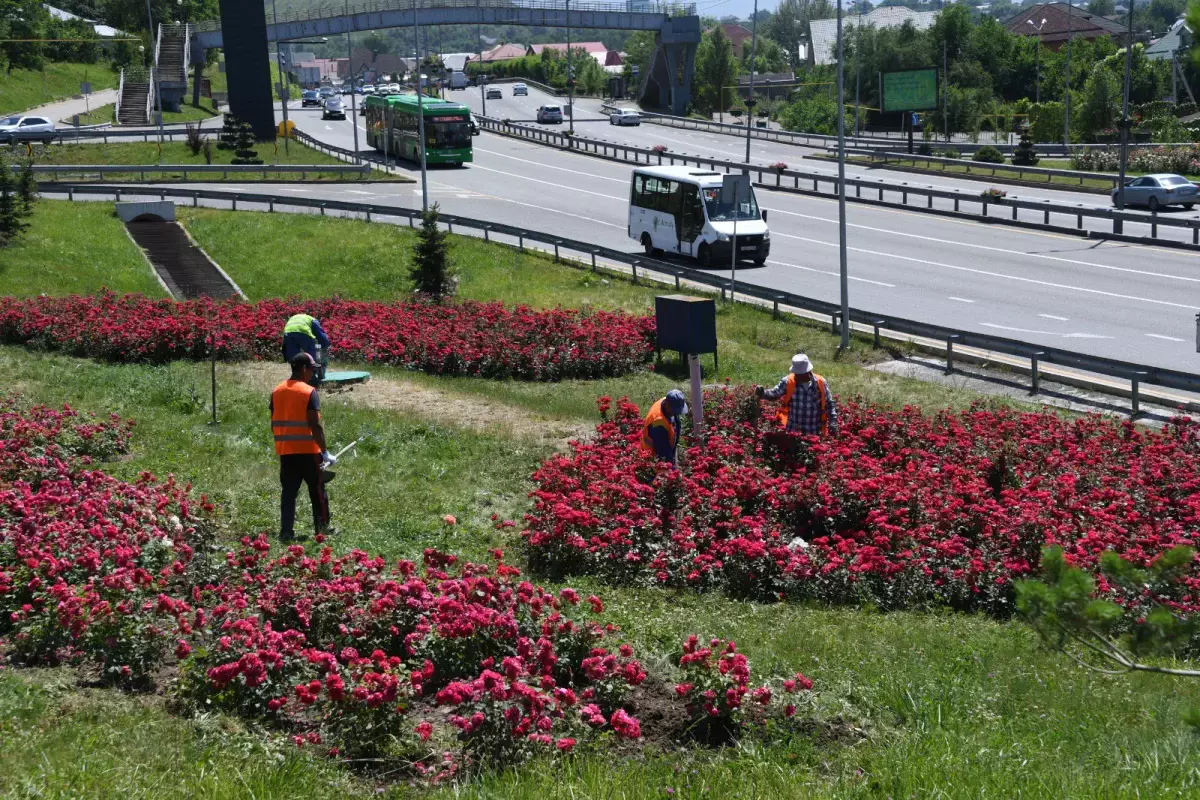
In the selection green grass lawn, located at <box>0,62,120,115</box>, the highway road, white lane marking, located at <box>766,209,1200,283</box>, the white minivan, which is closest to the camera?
the highway road

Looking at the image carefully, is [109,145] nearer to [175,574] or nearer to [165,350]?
[165,350]

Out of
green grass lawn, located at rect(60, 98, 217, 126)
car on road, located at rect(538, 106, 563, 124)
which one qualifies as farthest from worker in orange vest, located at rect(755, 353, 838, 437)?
car on road, located at rect(538, 106, 563, 124)

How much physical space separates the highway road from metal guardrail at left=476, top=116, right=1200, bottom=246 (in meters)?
0.81

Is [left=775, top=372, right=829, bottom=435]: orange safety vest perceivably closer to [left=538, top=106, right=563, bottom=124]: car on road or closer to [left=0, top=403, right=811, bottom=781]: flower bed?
[left=0, top=403, right=811, bottom=781]: flower bed

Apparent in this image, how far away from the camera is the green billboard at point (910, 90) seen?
230 feet

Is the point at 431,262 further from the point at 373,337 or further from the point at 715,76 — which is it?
the point at 715,76

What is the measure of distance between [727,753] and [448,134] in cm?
5491

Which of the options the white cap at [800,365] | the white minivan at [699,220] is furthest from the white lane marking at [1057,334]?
the white cap at [800,365]

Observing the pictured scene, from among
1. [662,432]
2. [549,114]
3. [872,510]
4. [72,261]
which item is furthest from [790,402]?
[549,114]

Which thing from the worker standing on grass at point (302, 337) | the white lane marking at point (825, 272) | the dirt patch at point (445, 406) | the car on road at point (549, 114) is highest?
the car on road at point (549, 114)

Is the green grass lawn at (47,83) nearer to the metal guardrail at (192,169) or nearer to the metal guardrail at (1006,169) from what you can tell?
the metal guardrail at (192,169)

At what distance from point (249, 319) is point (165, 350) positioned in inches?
70.0

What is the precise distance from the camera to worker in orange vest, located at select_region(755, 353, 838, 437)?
46.1ft

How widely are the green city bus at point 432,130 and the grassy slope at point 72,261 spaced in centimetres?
2246
